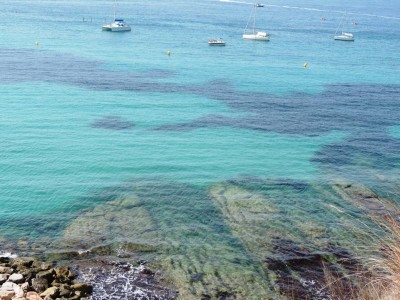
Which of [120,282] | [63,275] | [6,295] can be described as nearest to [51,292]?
[6,295]

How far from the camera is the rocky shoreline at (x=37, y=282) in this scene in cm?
1931

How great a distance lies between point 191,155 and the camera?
38750 millimetres

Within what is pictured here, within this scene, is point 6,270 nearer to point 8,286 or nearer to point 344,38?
point 8,286

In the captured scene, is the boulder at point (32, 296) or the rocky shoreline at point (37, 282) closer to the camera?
the boulder at point (32, 296)

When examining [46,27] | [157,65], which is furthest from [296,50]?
[46,27]

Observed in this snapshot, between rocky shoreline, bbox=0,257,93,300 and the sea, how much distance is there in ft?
6.42

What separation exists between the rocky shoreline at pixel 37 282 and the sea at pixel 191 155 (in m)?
1.96

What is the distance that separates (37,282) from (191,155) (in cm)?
2014

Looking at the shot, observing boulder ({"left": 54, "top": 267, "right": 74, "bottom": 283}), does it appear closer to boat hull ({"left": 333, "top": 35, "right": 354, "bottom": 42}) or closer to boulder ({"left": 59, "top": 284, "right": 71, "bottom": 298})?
boulder ({"left": 59, "top": 284, "right": 71, "bottom": 298})

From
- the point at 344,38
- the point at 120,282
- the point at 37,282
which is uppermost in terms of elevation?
the point at 344,38

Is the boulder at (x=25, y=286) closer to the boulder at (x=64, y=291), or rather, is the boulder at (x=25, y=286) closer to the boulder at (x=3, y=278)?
the boulder at (x=3, y=278)

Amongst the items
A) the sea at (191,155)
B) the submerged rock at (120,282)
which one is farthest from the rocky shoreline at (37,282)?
the sea at (191,155)

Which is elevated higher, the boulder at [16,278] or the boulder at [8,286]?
the boulder at [8,286]

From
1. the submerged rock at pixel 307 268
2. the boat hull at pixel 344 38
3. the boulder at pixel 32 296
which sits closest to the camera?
the boulder at pixel 32 296
